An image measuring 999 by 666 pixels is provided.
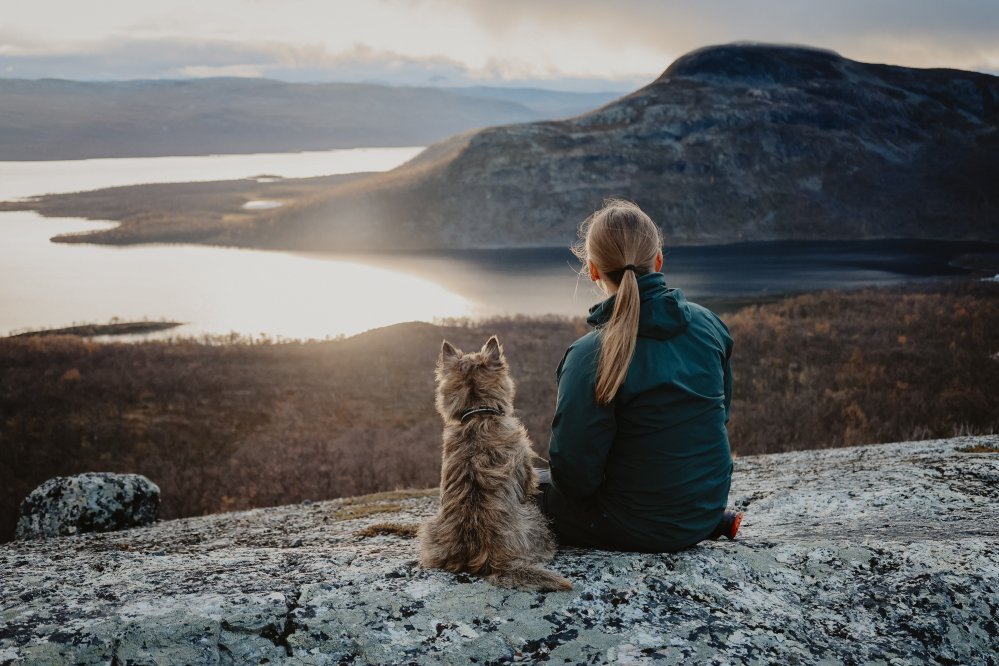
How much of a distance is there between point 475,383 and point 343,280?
81.6 meters

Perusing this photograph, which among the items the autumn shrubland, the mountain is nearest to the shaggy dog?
the autumn shrubland

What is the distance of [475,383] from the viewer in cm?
518

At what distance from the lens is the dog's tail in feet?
16.1

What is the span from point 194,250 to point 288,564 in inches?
4438

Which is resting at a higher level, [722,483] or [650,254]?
[650,254]

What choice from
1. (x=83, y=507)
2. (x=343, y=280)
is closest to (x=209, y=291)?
(x=343, y=280)

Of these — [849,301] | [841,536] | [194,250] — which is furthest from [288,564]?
[194,250]

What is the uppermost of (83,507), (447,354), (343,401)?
(447,354)

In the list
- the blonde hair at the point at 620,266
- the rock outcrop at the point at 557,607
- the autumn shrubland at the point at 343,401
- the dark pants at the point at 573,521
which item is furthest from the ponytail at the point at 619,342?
the autumn shrubland at the point at 343,401

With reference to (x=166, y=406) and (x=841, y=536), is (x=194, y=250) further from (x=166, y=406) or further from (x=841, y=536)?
(x=841, y=536)

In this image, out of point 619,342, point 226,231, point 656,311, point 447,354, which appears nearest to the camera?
point 619,342

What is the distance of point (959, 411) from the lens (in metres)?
21.9

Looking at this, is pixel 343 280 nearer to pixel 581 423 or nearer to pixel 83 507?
pixel 83 507

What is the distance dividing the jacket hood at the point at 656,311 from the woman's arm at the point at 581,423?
0.27 m
